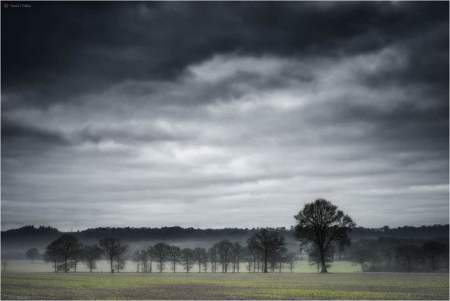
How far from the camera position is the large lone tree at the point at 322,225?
101562 millimetres

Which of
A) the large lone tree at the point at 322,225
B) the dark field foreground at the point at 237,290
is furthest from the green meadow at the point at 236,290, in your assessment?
the large lone tree at the point at 322,225

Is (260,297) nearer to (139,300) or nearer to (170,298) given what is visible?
(170,298)

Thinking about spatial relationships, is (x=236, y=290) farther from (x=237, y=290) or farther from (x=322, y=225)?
(x=322, y=225)

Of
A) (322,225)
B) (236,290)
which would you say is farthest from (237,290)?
(322,225)

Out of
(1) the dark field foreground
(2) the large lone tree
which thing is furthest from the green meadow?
(2) the large lone tree

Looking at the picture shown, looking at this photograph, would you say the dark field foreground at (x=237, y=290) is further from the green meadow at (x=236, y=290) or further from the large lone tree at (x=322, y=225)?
the large lone tree at (x=322, y=225)

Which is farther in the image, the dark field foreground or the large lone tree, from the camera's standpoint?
the large lone tree

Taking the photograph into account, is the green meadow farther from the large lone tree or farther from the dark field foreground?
the large lone tree

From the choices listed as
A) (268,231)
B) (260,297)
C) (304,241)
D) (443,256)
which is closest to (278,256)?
(268,231)

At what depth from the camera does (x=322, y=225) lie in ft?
339

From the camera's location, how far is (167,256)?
198 metres

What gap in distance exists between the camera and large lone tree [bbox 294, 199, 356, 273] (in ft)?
333

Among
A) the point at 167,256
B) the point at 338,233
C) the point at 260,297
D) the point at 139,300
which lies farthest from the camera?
the point at 167,256

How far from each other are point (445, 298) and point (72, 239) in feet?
495
